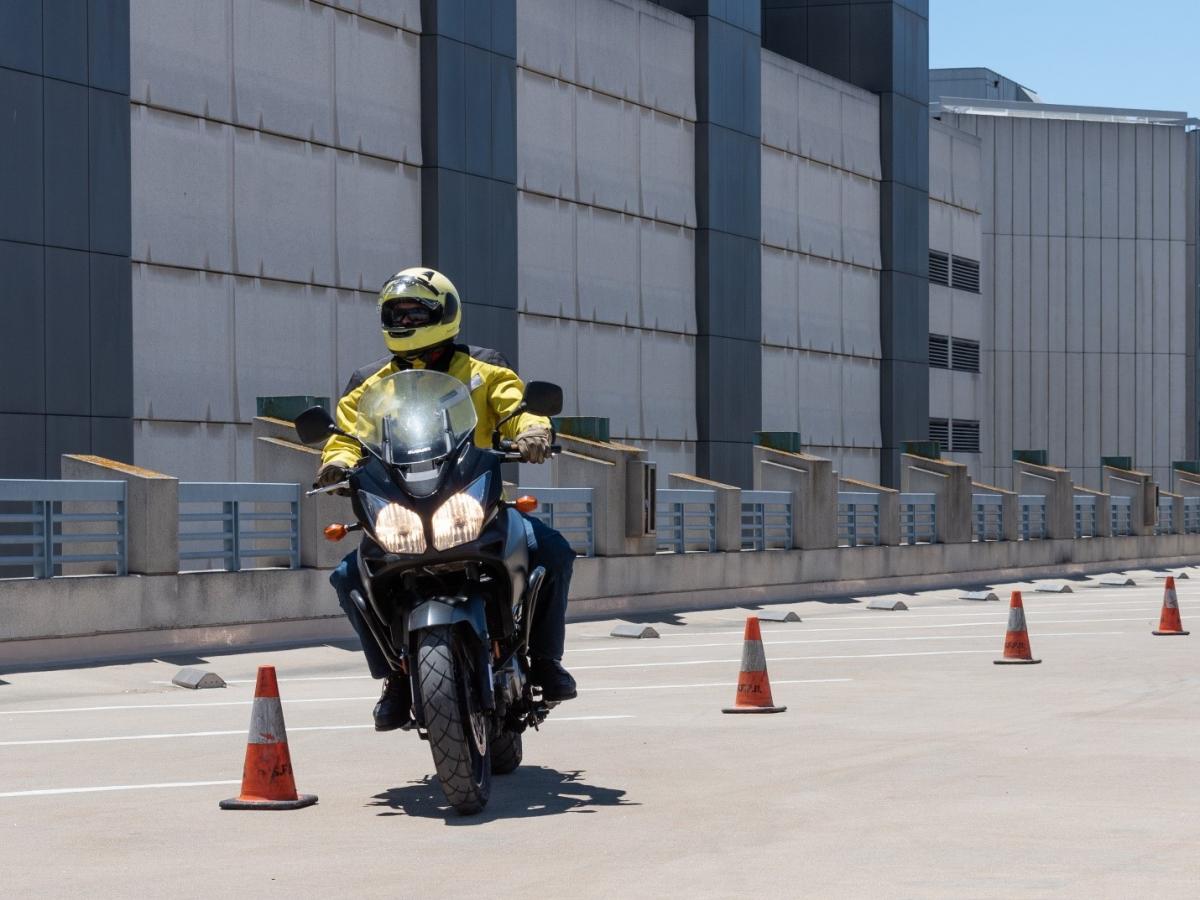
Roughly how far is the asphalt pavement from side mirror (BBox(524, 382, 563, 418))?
66.4 inches

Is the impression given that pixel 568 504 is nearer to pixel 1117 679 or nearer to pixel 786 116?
pixel 1117 679

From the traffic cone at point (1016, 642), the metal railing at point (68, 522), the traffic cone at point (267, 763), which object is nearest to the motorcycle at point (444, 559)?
the traffic cone at point (267, 763)

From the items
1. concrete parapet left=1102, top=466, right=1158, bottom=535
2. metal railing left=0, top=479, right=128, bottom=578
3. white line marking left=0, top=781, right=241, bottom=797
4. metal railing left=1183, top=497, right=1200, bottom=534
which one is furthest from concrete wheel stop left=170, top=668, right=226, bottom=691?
metal railing left=1183, top=497, right=1200, bottom=534

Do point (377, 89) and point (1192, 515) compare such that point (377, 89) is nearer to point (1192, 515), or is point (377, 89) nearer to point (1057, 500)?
point (1057, 500)


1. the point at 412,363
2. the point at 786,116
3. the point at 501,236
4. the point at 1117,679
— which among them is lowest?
the point at 1117,679

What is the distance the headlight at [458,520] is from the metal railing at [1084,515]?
38.1 meters

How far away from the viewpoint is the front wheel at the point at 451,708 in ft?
27.2

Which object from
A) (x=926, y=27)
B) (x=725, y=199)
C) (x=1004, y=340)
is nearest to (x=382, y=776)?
(x=725, y=199)

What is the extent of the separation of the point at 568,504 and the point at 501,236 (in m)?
6.28

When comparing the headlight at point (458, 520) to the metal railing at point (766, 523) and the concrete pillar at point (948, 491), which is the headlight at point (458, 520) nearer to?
the metal railing at point (766, 523)

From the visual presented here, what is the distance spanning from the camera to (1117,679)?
15.6 m

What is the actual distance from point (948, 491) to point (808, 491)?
6.98 m

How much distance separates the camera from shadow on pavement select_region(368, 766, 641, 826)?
28.5 ft

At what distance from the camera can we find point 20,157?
2430cm
